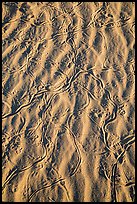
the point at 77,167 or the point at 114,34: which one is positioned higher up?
the point at 114,34

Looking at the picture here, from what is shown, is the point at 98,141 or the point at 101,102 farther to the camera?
the point at 101,102

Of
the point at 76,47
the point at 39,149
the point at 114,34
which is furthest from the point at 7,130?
the point at 114,34

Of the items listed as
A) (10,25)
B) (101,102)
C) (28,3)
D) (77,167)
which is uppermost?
(28,3)

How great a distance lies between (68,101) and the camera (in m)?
4.14

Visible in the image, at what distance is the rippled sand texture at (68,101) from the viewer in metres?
3.48

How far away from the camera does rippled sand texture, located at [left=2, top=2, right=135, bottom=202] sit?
3.48 m

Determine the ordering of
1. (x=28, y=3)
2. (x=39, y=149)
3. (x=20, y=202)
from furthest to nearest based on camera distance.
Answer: (x=28, y=3), (x=39, y=149), (x=20, y=202)

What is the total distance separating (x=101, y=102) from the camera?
410 cm

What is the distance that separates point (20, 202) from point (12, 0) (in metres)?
4.43

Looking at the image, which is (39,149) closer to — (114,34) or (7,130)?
(7,130)

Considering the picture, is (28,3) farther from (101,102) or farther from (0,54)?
(101,102)

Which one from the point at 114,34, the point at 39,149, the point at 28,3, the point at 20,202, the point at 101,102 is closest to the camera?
the point at 20,202

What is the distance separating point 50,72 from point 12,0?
226 cm

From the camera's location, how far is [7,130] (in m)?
3.91
